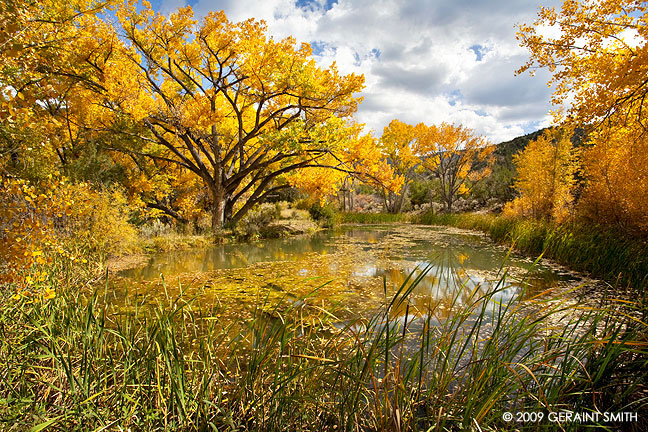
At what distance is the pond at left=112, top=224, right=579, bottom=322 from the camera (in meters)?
3.81

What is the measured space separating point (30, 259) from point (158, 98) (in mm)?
11376

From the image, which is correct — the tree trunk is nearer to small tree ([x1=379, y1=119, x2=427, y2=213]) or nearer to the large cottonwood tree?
the large cottonwood tree

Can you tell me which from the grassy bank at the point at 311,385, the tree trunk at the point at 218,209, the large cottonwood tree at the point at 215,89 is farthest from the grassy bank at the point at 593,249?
the tree trunk at the point at 218,209

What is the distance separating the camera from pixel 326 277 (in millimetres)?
5488

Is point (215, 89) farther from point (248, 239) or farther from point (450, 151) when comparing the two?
point (450, 151)

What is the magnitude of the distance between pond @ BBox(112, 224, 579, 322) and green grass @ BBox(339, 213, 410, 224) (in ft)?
42.5

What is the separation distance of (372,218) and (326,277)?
1736cm

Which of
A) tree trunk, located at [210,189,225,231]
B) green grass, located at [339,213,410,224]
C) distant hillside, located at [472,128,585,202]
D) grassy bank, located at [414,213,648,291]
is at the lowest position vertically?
green grass, located at [339,213,410,224]

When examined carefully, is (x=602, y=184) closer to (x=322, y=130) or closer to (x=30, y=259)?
(x=322, y=130)

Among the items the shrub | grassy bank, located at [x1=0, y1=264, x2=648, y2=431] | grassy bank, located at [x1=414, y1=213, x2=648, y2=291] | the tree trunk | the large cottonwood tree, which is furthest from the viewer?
the shrub

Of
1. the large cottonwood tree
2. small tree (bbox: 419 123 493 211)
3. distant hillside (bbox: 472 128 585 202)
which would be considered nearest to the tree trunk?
the large cottonwood tree

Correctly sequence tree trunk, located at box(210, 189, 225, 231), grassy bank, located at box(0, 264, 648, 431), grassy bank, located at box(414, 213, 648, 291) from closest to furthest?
grassy bank, located at box(0, 264, 648, 431)
grassy bank, located at box(414, 213, 648, 291)
tree trunk, located at box(210, 189, 225, 231)

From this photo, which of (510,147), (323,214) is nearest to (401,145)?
(323,214)

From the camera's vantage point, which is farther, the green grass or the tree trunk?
the green grass
